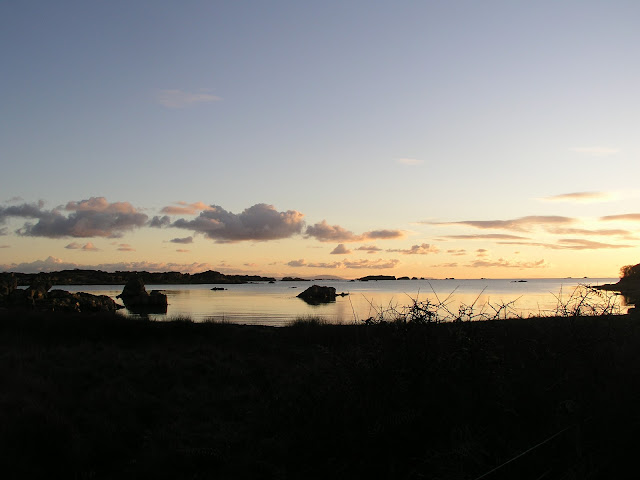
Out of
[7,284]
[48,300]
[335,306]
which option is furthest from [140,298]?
[335,306]

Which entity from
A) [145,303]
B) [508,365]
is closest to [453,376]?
[508,365]

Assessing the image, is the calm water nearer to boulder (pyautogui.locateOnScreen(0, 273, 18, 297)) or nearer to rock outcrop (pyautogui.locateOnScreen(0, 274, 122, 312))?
rock outcrop (pyautogui.locateOnScreen(0, 274, 122, 312))

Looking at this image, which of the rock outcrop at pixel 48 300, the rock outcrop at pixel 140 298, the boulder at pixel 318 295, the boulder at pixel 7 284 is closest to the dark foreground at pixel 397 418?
the rock outcrop at pixel 48 300

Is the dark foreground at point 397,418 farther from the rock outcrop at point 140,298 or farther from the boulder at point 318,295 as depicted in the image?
the boulder at point 318,295

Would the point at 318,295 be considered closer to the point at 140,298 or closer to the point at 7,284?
the point at 140,298

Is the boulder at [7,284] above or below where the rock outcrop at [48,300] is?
above

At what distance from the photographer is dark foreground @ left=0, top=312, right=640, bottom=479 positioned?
4652 millimetres

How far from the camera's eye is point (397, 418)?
489 centimetres

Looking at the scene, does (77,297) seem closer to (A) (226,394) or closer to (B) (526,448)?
(A) (226,394)

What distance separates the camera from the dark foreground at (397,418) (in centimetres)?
465

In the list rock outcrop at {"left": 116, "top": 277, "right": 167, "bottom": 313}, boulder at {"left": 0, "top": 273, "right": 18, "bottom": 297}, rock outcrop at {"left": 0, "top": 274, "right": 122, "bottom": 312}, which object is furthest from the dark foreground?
boulder at {"left": 0, "top": 273, "right": 18, "bottom": 297}

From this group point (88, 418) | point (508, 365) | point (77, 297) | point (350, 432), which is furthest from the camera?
point (77, 297)

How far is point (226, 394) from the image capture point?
356 inches

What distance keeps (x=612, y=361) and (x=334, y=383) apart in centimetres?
357
